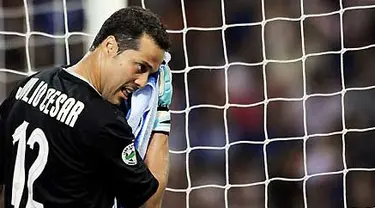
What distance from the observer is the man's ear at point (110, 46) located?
152 centimetres

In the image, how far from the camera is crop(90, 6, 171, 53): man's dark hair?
4.98 feet

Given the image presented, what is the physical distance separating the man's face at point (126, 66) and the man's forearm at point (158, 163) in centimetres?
18

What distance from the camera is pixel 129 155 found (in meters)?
1.52

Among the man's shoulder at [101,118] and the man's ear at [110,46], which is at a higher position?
the man's ear at [110,46]

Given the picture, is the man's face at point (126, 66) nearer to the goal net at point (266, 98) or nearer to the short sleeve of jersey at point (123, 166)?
the short sleeve of jersey at point (123, 166)

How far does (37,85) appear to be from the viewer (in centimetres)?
156

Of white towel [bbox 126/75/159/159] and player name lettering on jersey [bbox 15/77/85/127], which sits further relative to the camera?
white towel [bbox 126/75/159/159]

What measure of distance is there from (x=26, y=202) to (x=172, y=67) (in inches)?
41.7

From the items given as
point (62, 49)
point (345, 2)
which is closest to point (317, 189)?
point (345, 2)

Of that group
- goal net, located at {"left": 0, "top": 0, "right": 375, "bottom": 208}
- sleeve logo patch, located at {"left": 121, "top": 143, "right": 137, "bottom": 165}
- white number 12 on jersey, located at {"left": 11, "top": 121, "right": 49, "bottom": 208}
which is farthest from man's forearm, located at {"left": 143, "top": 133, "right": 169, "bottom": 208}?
goal net, located at {"left": 0, "top": 0, "right": 375, "bottom": 208}

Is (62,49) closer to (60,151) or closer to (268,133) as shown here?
(268,133)

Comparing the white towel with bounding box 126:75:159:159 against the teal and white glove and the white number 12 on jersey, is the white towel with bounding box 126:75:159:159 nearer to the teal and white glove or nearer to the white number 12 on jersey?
the teal and white glove

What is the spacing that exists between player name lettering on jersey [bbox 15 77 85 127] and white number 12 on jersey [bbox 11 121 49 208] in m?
0.04

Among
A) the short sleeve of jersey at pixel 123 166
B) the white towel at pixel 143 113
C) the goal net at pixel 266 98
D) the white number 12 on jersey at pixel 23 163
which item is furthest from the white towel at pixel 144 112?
the goal net at pixel 266 98
